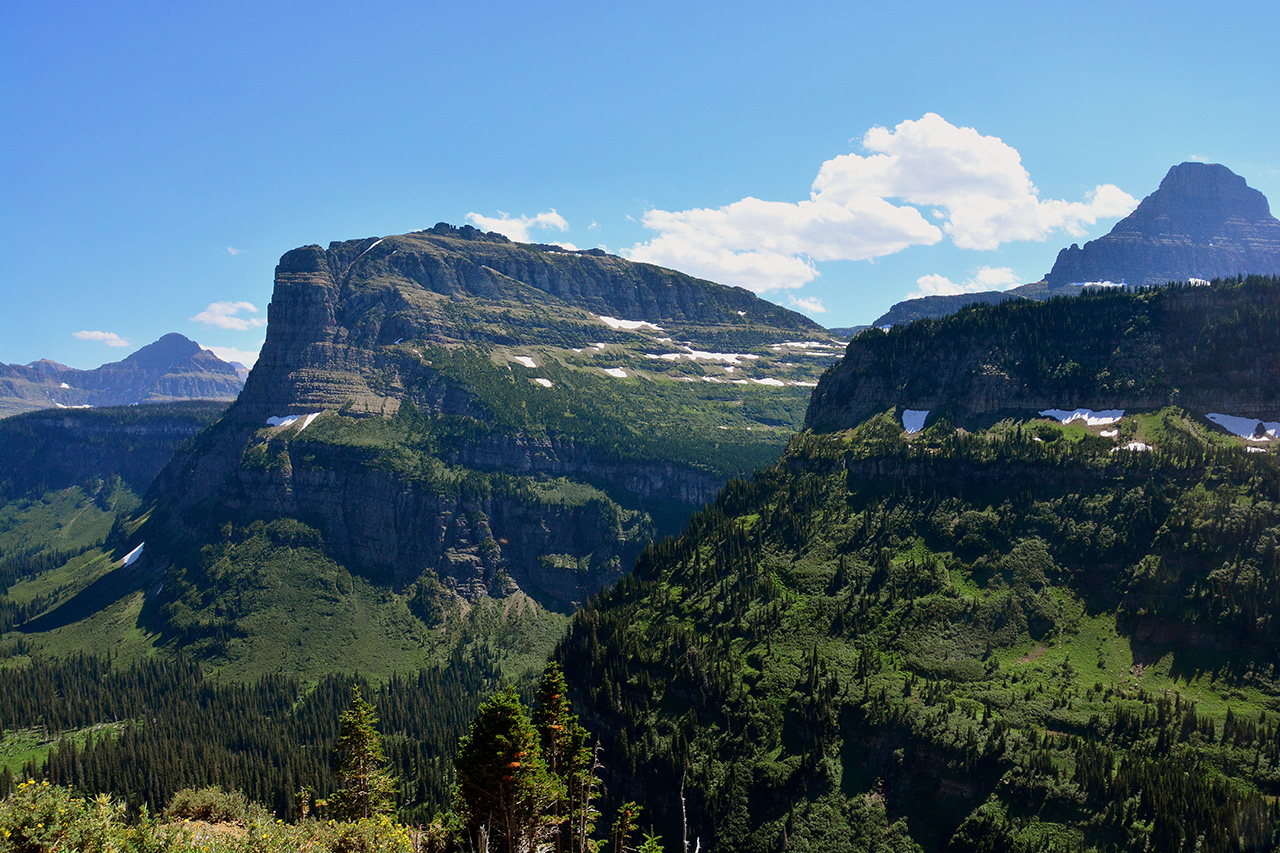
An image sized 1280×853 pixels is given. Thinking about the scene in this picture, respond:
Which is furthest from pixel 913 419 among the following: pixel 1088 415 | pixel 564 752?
pixel 564 752

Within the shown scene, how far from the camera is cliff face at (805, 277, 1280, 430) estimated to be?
508 ft

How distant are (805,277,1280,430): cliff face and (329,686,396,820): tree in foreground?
150986mm

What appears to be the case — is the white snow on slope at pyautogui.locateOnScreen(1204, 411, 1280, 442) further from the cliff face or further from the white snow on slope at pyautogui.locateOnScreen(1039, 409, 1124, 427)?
the white snow on slope at pyautogui.locateOnScreen(1039, 409, 1124, 427)

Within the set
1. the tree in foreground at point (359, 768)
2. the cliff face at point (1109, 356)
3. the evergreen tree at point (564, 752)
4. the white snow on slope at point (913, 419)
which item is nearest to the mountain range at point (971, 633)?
the cliff face at point (1109, 356)

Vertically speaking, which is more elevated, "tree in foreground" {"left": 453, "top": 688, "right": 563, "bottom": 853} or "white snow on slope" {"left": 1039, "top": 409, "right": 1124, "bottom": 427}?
"white snow on slope" {"left": 1039, "top": 409, "right": 1124, "bottom": 427}

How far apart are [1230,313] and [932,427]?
63.7 metres

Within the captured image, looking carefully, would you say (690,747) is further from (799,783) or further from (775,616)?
(775,616)

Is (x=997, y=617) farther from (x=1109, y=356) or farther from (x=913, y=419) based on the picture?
(x=1109, y=356)

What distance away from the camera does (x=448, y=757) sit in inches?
6693

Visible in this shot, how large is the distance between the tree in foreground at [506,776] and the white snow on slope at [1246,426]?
154503 mm

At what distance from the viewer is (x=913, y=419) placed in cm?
18850

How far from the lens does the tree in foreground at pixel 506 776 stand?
182 feet

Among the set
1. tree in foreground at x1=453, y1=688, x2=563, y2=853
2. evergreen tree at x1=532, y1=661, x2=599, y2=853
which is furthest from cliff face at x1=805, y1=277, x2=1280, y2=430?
tree in foreground at x1=453, y1=688, x2=563, y2=853

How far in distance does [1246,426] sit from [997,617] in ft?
229
